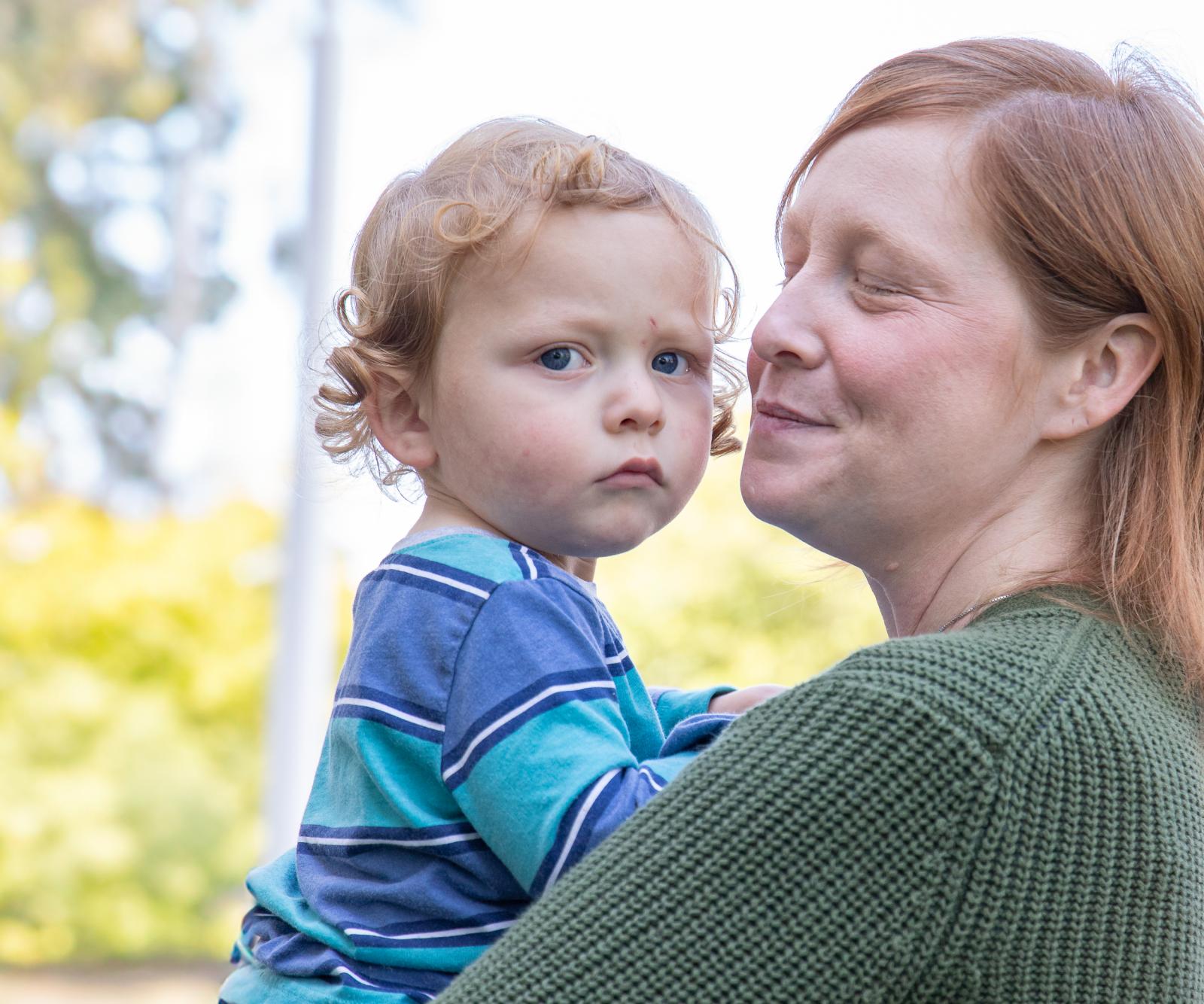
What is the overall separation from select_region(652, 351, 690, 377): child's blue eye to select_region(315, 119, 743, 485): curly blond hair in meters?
0.05

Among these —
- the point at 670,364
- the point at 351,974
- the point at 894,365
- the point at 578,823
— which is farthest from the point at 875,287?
the point at 351,974

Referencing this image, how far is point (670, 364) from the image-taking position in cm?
156

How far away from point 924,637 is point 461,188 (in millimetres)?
726

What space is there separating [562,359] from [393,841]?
21.2 inches

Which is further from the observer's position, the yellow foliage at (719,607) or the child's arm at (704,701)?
the yellow foliage at (719,607)

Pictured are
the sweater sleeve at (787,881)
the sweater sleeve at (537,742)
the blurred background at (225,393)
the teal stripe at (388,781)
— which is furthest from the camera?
the blurred background at (225,393)

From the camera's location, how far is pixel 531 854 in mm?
1250

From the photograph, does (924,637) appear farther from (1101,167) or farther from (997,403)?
(1101,167)

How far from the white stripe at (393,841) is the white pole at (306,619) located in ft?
13.8

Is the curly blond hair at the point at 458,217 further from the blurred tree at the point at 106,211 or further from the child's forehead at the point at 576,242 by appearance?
the blurred tree at the point at 106,211

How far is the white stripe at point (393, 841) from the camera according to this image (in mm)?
1332

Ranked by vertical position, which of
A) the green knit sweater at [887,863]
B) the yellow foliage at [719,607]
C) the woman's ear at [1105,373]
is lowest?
the green knit sweater at [887,863]

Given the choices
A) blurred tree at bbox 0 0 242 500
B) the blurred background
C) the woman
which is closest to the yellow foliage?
the blurred background

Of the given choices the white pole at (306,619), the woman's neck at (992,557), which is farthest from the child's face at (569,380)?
the white pole at (306,619)
